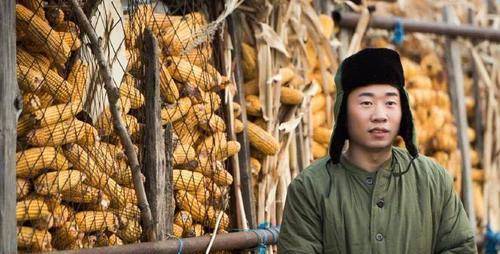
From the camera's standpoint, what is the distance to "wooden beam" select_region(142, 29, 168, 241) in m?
5.95

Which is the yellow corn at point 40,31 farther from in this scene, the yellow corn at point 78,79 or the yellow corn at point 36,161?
the yellow corn at point 36,161

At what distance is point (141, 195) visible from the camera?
5.81 metres

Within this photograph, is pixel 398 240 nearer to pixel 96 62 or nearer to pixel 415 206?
pixel 415 206

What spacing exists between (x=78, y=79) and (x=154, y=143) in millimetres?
556

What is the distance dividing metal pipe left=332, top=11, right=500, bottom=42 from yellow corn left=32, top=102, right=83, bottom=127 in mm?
3356

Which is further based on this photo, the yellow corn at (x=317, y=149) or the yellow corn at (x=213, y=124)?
the yellow corn at (x=317, y=149)

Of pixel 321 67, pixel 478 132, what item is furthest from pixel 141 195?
pixel 478 132

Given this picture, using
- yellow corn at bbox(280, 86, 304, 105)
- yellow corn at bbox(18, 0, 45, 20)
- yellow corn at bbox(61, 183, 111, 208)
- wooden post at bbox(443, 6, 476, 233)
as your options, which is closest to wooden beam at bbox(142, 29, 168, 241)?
yellow corn at bbox(61, 183, 111, 208)

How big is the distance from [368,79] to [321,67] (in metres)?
3.13

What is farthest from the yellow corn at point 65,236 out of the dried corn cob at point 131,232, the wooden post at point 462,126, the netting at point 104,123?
the wooden post at point 462,126

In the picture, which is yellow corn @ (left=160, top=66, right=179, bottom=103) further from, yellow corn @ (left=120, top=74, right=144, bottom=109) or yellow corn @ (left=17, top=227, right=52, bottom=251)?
yellow corn @ (left=17, top=227, right=52, bottom=251)

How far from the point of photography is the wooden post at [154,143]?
5945 mm

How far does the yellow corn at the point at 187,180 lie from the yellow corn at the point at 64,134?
0.69 meters

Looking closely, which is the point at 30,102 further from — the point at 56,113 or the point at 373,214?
the point at 373,214
